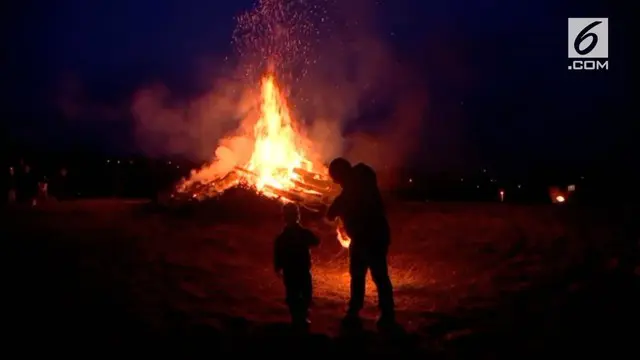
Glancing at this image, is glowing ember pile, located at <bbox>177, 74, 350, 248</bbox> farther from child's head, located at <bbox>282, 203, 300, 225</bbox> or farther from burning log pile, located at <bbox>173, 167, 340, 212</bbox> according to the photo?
child's head, located at <bbox>282, 203, 300, 225</bbox>

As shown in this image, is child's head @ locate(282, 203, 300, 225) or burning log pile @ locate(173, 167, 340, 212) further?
burning log pile @ locate(173, 167, 340, 212)

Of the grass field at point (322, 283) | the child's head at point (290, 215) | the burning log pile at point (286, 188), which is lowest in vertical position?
the grass field at point (322, 283)

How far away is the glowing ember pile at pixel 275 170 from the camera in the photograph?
47.4 ft

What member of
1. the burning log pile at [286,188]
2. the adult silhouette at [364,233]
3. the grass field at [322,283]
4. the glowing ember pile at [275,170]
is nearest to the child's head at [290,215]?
the adult silhouette at [364,233]

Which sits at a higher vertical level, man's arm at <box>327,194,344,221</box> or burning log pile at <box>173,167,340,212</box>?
burning log pile at <box>173,167,340,212</box>

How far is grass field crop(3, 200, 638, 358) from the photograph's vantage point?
5789mm

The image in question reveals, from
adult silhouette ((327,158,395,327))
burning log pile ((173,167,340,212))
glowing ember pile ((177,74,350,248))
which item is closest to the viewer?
adult silhouette ((327,158,395,327))

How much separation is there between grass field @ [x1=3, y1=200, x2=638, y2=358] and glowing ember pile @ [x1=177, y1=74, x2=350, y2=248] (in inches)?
49.7

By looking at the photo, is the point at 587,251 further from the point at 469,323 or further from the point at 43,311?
the point at 43,311

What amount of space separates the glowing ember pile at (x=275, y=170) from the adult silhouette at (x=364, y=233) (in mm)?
7349

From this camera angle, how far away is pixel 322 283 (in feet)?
28.0

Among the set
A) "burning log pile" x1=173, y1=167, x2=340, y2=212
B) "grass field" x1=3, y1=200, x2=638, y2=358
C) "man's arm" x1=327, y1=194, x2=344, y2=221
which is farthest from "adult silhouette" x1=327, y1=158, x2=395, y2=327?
"burning log pile" x1=173, y1=167, x2=340, y2=212

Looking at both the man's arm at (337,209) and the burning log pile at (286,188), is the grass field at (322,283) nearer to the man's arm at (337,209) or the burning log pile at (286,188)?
the burning log pile at (286,188)

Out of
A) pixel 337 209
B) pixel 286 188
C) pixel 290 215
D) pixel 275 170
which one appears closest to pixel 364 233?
pixel 337 209
